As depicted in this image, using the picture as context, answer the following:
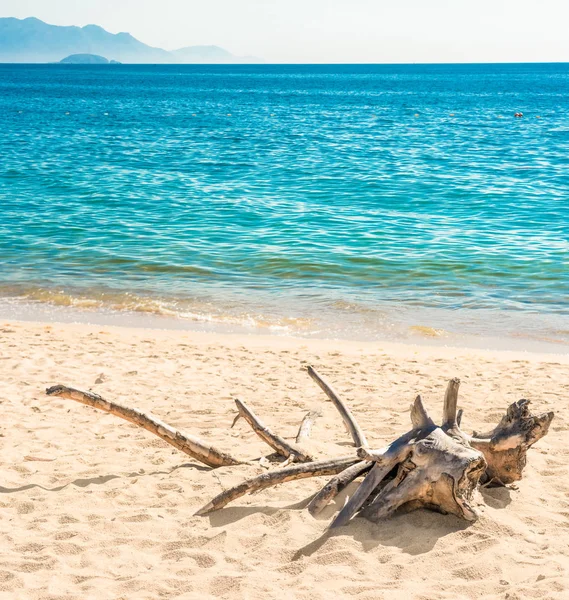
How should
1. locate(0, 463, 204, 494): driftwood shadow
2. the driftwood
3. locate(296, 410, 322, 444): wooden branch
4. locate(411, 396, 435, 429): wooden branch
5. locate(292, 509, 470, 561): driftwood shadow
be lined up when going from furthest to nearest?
locate(296, 410, 322, 444): wooden branch → locate(0, 463, 204, 494): driftwood shadow → locate(411, 396, 435, 429): wooden branch → the driftwood → locate(292, 509, 470, 561): driftwood shadow

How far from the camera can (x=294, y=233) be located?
1698 cm

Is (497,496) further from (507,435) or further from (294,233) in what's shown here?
(294,233)

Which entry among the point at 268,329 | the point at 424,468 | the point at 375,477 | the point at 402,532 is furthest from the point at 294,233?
the point at 402,532

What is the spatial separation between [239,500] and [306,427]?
1181 millimetres

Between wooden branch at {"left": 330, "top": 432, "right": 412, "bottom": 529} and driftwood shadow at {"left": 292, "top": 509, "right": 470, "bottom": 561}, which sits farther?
wooden branch at {"left": 330, "top": 432, "right": 412, "bottom": 529}

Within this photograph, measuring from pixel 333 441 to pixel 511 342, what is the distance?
4.65m

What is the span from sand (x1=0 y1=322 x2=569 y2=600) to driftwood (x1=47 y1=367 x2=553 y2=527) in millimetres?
125

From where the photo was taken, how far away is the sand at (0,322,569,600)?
437cm

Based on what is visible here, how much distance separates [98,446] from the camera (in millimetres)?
6434

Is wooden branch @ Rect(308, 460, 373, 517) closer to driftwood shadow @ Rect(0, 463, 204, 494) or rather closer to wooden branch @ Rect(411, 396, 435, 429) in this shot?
wooden branch @ Rect(411, 396, 435, 429)

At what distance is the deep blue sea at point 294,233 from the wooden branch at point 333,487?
548 cm

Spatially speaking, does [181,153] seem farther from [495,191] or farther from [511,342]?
[511,342]

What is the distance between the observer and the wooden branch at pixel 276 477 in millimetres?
5137

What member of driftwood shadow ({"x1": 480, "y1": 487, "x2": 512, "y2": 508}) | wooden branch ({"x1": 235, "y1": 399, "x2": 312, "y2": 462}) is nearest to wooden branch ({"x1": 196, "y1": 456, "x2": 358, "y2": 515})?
wooden branch ({"x1": 235, "y1": 399, "x2": 312, "y2": 462})
